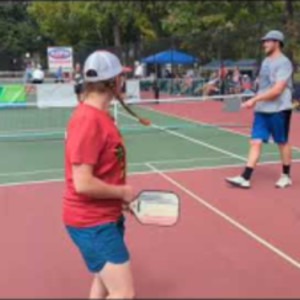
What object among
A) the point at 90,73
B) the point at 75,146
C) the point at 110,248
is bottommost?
the point at 110,248

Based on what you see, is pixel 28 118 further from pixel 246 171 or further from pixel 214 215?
pixel 214 215

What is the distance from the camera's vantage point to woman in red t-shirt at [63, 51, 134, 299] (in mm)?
2912

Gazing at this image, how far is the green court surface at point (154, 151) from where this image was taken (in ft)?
31.4

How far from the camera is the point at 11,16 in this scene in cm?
3356

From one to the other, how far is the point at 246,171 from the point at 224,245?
2.53 meters

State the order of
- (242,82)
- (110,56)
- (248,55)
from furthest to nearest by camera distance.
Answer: (248,55) < (242,82) < (110,56)

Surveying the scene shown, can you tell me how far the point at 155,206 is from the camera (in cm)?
318

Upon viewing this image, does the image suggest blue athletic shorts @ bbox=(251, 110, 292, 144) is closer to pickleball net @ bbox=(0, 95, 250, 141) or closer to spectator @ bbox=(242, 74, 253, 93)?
pickleball net @ bbox=(0, 95, 250, 141)

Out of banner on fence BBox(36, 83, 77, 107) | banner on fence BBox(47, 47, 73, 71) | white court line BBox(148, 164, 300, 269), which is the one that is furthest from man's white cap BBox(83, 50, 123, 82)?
banner on fence BBox(47, 47, 73, 71)

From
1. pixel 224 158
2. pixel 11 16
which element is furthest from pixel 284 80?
pixel 11 16

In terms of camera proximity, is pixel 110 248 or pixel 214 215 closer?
pixel 110 248

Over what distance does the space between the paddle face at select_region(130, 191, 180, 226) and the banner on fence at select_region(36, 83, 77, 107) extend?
1713cm

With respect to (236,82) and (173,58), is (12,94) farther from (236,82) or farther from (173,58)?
(173,58)

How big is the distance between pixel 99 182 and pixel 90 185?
48mm
